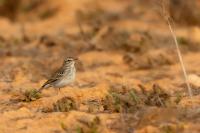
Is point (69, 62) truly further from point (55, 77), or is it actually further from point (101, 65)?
point (101, 65)

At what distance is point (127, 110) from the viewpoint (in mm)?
10164

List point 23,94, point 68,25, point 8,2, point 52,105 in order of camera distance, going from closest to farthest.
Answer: point 52,105
point 23,94
point 68,25
point 8,2

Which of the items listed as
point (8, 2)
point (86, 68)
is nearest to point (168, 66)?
point (86, 68)

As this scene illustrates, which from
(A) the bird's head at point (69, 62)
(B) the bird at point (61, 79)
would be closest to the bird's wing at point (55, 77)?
(B) the bird at point (61, 79)

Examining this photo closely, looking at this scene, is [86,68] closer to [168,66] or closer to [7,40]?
[168,66]

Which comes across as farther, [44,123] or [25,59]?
[25,59]

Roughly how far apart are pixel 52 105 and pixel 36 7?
11768mm

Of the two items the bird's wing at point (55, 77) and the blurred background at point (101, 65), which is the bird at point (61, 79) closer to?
the bird's wing at point (55, 77)

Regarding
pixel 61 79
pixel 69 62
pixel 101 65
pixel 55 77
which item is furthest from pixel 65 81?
pixel 101 65

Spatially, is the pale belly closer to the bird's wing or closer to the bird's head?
the bird's wing

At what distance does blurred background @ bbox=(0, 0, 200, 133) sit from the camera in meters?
9.77

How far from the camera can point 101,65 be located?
50.4 feet

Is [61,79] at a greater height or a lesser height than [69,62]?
lesser

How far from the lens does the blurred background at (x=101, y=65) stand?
9.77 meters
